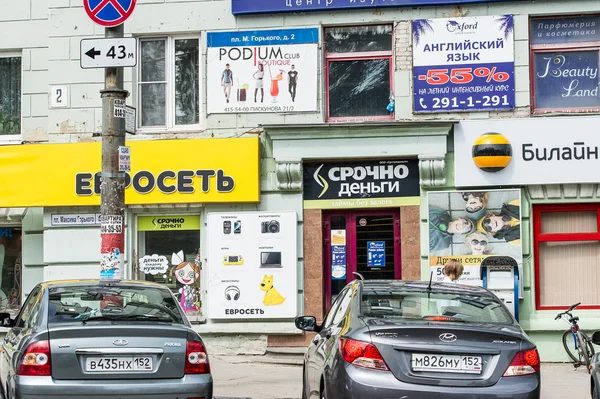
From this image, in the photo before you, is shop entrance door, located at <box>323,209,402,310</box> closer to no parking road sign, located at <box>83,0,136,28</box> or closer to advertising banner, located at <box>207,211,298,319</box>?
advertising banner, located at <box>207,211,298,319</box>

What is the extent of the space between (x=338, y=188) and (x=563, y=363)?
441cm

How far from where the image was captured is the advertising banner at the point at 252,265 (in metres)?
16.0

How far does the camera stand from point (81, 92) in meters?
16.7

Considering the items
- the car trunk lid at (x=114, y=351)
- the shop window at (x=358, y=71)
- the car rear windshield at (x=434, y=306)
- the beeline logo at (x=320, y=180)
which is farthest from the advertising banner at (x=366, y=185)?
the car trunk lid at (x=114, y=351)

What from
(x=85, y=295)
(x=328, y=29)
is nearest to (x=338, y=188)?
(x=328, y=29)

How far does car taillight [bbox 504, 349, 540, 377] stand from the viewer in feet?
24.5

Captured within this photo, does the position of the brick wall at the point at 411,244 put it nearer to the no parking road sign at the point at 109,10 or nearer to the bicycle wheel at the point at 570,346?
the bicycle wheel at the point at 570,346

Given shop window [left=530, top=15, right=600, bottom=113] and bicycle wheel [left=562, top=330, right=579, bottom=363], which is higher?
shop window [left=530, top=15, right=600, bottom=113]

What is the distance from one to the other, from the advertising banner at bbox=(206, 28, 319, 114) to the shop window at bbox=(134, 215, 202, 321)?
2.01 metres

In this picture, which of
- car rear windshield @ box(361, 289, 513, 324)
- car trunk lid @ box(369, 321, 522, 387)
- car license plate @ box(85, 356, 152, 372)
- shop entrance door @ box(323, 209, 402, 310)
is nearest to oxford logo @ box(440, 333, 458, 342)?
car trunk lid @ box(369, 321, 522, 387)

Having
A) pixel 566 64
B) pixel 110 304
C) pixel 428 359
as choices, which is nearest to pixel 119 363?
pixel 110 304

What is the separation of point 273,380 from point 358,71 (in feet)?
17.5

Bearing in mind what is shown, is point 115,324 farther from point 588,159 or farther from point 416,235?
point 588,159

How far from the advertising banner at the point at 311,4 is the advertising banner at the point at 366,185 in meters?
2.49
